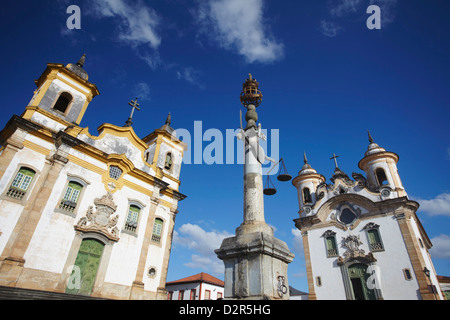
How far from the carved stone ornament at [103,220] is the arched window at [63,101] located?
628cm

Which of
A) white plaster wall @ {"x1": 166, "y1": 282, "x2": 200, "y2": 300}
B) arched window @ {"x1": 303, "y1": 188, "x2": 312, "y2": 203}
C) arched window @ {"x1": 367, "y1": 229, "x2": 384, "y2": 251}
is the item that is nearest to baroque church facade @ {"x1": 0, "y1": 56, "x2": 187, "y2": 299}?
arched window @ {"x1": 303, "y1": 188, "x2": 312, "y2": 203}

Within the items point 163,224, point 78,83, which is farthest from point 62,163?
point 163,224

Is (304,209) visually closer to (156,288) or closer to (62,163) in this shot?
(156,288)

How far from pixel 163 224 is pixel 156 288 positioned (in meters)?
3.94

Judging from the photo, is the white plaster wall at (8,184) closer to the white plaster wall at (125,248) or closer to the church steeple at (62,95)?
the church steeple at (62,95)

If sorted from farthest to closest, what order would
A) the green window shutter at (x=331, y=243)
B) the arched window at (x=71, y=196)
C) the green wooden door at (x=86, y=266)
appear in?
the green window shutter at (x=331, y=243)
the arched window at (x=71, y=196)
the green wooden door at (x=86, y=266)

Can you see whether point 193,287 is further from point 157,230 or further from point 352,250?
point 352,250

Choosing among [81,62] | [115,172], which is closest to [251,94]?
[115,172]

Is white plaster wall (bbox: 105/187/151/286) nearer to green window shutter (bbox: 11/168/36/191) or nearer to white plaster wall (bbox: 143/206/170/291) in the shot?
white plaster wall (bbox: 143/206/170/291)

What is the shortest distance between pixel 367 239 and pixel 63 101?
23689mm

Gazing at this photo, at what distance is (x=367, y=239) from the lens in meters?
19.4

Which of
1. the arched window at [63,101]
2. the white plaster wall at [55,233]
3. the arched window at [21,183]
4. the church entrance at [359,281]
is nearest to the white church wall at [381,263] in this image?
the church entrance at [359,281]

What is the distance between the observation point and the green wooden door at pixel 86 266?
12.4 m

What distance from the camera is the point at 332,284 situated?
19.5m
